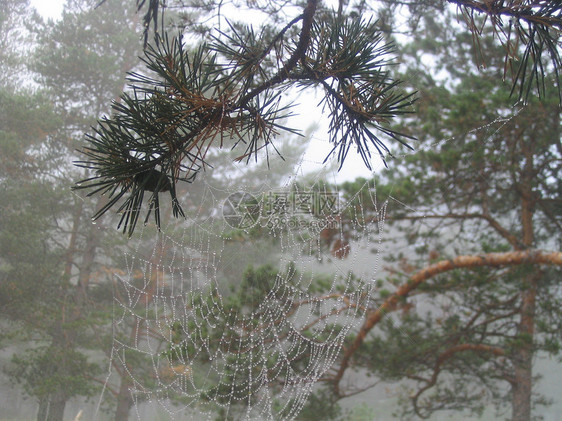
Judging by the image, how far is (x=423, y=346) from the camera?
214 centimetres

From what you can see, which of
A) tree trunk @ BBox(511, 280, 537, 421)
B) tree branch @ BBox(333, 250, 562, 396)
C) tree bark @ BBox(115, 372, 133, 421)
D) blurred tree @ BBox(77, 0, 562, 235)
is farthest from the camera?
tree bark @ BBox(115, 372, 133, 421)

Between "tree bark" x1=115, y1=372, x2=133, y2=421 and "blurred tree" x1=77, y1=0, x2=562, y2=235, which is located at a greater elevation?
"blurred tree" x1=77, y1=0, x2=562, y2=235

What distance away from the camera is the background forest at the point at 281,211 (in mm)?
600

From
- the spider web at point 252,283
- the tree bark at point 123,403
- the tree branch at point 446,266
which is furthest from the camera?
the tree bark at point 123,403

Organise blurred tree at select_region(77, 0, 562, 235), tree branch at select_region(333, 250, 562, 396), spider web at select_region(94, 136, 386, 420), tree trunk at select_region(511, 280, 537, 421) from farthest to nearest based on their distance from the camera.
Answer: tree trunk at select_region(511, 280, 537, 421) → tree branch at select_region(333, 250, 562, 396) → spider web at select_region(94, 136, 386, 420) → blurred tree at select_region(77, 0, 562, 235)

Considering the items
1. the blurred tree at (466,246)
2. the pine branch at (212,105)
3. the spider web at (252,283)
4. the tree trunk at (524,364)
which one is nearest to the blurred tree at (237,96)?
the pine branch at (212,105)

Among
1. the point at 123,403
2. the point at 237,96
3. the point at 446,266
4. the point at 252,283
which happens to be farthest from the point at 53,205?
the point at 237,96

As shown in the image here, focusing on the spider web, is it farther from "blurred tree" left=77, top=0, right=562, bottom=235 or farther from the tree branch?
"blurred tree" left=77, top=0, right=562, bottom=235

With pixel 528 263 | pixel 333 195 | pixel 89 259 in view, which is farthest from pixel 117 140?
pixel 89 259

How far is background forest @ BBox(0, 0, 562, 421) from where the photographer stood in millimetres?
600

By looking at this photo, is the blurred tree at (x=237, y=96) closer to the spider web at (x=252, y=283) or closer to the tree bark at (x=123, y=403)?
the spider web at (x=252, y=283)

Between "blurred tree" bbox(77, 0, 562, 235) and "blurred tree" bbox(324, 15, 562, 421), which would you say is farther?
"blurred tree" bbox(324, 15, 562, 421)

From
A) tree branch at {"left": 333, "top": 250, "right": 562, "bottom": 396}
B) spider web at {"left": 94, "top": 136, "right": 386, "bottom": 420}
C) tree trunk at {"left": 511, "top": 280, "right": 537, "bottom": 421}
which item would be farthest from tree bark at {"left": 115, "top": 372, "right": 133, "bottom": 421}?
tree trunk at {"left": 511, "top": 280, "right": 537, "bottom": 421}

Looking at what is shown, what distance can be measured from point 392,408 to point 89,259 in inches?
80.9
